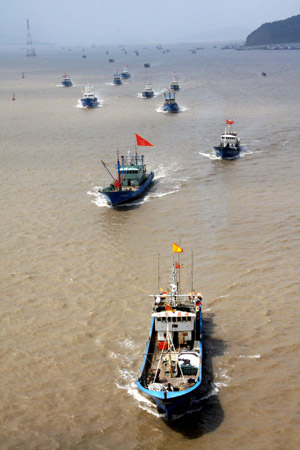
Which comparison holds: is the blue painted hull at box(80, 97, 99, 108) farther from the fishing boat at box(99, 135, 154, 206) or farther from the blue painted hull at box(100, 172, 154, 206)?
the blue painted hull at box(100, 172, 154, 206)

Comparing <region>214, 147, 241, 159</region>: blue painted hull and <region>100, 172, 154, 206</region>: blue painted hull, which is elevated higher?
<region>214, 147, 241, 159</region>: blue painted hull

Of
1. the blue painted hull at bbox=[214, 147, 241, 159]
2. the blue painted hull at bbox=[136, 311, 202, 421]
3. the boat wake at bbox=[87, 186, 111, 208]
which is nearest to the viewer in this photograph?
the blue painted hull at bbox=[136, 311, 202, 421]

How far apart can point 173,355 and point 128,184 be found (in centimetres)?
3498

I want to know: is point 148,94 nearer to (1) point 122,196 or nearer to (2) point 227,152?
(2) point 227,152

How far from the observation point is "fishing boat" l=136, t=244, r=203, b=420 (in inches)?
1053

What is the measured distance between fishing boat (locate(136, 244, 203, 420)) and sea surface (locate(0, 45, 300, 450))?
4.66ft

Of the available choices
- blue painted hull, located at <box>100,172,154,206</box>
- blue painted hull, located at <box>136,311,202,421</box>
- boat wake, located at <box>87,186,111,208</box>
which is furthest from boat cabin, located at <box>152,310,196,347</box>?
boat wake, located at <box>87,186,111,208</box>

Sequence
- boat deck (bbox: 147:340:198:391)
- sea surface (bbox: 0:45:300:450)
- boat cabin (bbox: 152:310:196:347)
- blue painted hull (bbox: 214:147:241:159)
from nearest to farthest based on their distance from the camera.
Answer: sea surface (bbox: 0:45:300:450), boat deck (bbox: 147:340:198:391), boat cabin (bbox: 152:310:196:347), blue painted hull (bbox: 214:147:241:159)

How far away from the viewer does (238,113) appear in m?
111

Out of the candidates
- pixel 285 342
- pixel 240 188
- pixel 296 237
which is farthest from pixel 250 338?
pixel 240 188

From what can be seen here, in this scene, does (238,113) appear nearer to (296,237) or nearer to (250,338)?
(296,237)

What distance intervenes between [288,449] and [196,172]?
4813 centimetres

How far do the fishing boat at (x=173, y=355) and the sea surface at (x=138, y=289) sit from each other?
4.66ft

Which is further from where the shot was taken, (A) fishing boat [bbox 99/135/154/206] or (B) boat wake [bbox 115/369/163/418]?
(A) fishing boat [bbox 99/135/154/206]
